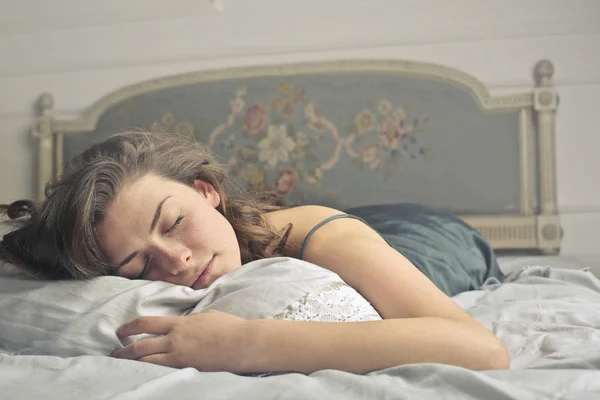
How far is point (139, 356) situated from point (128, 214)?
0.89 ft

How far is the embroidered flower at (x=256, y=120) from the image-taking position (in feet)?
8.43

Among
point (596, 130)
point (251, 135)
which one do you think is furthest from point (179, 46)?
point (596, 130)

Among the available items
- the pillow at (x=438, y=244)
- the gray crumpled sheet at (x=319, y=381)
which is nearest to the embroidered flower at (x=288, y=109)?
the pillow at (x=438, y=244)

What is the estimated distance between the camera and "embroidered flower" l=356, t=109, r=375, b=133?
249 cm

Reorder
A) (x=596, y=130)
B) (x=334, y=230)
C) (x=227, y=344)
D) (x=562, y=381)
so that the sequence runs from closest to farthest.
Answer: (x=562, y=381) < (x=227, y=344) < (x=334, y=230) < (x=596, y=130)

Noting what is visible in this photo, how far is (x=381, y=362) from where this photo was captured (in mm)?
759

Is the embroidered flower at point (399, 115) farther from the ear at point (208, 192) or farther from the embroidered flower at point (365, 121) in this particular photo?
the ear at point (208, 192)

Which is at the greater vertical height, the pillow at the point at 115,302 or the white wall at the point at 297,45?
the white wall at the point at 297,45

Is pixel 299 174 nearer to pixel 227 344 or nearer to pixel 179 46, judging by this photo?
pixel 179 46

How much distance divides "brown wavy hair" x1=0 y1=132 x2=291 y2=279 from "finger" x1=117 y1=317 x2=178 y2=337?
183 mm

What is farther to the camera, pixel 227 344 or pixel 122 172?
Answer: pixel 122 172

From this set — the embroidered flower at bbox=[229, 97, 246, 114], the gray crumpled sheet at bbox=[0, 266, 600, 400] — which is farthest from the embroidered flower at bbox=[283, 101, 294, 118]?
the gray crumpled sheet at bbox=[0, 266, 600, 400]

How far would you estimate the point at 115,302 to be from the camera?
892mm

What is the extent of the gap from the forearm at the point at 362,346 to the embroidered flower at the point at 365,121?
174 centimetres
